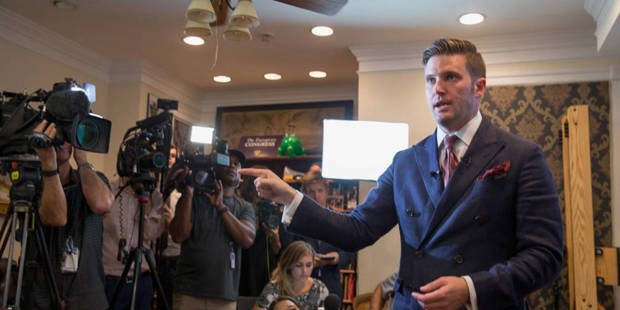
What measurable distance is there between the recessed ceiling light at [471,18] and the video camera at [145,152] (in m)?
2.47

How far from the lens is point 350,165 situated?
13.6 feet

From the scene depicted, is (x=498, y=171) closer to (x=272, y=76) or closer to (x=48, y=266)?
(x=48, y=266)

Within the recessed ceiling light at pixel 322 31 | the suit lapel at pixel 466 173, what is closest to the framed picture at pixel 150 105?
the recessed ceiling light at pixel 322 31

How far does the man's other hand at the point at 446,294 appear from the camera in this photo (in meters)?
1.03

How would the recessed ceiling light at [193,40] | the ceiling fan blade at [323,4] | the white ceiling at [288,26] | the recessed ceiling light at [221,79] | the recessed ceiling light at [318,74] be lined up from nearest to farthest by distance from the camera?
the ceiling fan blade at [323,4] → the white ceiling at [288,26] → the recessed ceiling light at [193,40] → the recessed ceiling light at [318,74] → the recessed ceiling light at [221,79]

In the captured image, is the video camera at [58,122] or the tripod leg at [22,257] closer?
the tripod leg at [22,257]

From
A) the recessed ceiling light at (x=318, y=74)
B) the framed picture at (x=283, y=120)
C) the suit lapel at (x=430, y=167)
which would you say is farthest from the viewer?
the framed picture at (x=283, y=120)

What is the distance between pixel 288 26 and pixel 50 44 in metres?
2.04

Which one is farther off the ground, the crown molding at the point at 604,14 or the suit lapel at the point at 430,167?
the crown molding at the point at 604,14

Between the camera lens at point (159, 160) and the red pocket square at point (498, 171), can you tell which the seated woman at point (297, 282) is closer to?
the camera lens at point (159, 160)

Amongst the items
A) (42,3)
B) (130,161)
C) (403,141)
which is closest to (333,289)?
(403,141)

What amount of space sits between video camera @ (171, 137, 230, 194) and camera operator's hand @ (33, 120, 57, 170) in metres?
0.84

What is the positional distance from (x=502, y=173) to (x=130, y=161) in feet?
5.23

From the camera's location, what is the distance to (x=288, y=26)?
13.7ft
